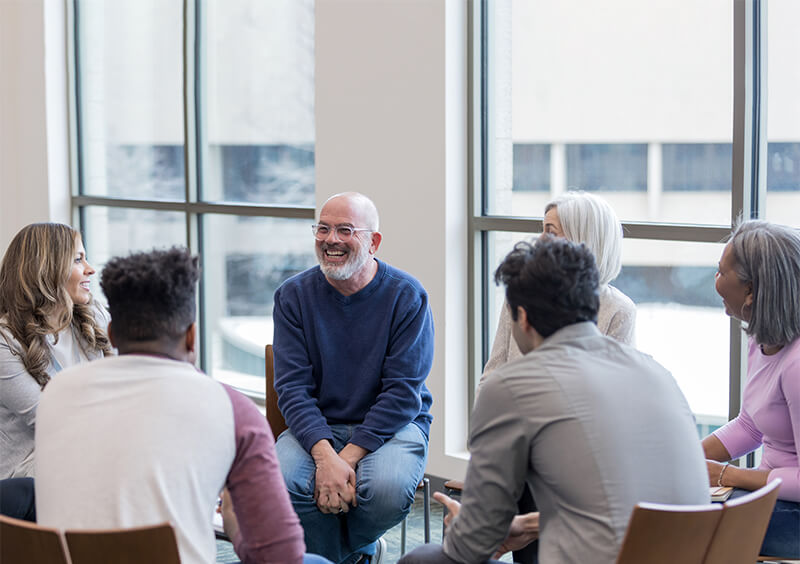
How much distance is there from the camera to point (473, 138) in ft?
13.0

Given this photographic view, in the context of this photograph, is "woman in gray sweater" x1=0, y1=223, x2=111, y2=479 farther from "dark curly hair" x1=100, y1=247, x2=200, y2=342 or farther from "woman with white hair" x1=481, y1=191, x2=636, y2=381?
"woman with white hair" x1=481, y1=191, x2=636, y2=381

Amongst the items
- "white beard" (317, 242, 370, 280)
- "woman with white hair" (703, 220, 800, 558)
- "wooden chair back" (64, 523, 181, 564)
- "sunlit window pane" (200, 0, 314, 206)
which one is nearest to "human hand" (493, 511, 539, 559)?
"woman with white hair" (703, 220, 800, 558)

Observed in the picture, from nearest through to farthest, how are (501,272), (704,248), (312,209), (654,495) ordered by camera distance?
(654,495) → (501,272) → (704,248) → (312,209)

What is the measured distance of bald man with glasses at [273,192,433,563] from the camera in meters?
2.76

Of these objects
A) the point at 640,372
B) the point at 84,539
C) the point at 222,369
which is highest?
the point at 640,372

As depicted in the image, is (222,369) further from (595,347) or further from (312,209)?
(595,347)

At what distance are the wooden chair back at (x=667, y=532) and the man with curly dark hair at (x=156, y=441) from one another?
64cm

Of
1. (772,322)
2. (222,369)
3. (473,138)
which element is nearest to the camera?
(772,322)

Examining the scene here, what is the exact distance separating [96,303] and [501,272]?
1775 millimetres

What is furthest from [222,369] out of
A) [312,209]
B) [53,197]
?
Result: [53,197]

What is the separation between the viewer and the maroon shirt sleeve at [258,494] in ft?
5.55

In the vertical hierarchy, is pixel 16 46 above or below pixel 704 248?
above

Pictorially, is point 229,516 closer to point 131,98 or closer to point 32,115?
point 131,98

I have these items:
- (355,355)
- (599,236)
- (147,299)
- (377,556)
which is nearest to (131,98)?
(355,355)
